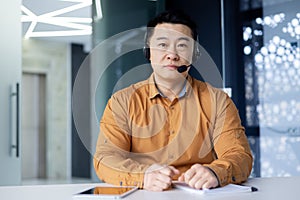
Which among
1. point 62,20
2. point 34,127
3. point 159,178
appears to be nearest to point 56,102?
point 34,127

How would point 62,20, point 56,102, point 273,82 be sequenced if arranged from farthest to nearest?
point 56,102
point 62,20
point 273,82

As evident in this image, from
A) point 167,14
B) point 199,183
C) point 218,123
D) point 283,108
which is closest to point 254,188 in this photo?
point 199,183

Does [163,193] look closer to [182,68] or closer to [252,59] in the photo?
[182,68]

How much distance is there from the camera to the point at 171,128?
1604mm

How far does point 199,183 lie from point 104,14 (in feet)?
8.55

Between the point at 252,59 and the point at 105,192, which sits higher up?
the point at 252,59

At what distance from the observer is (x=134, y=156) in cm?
157

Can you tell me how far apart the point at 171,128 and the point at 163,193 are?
462mm

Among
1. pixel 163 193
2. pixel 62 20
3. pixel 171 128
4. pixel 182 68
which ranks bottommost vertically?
pixel 163 193

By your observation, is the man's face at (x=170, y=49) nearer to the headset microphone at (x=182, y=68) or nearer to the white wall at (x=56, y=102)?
the headset microphone at (x=182, y=68)

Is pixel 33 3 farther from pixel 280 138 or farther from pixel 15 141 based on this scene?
pixel 280 138

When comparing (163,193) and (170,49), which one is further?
(170,49)

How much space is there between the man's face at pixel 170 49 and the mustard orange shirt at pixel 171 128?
0.08 metres

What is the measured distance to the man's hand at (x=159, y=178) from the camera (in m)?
1.20
